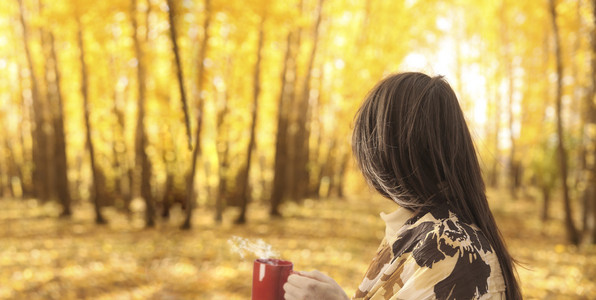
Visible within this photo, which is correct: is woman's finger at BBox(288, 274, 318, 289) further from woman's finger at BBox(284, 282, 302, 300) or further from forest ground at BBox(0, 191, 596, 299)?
forest ground at BBox(0, 191, 596, 299)

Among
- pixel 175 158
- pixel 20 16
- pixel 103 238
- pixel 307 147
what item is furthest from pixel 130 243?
pixel 307 147

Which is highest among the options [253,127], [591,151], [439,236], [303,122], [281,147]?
[439,236]

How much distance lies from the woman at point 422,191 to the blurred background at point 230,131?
16 centimetres

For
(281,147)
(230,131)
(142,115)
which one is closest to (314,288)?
(142,115)

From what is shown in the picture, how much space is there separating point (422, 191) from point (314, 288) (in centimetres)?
27

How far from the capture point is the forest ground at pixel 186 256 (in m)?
5.24

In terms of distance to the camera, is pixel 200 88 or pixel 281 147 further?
pixel 281 147

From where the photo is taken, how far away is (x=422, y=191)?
3.35 feet

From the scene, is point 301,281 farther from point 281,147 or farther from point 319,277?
point 281,147

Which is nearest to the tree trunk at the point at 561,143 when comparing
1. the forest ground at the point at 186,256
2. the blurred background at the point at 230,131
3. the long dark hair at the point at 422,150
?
the blurred background at the point at 230,131

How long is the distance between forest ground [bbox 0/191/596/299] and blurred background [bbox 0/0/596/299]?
34 mm

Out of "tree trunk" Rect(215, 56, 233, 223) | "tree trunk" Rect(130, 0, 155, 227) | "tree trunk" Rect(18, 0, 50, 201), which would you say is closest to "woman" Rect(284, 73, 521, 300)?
"tree trunk" Rect(130, 0, 155, 227)

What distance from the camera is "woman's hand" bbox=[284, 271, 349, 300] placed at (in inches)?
39.1

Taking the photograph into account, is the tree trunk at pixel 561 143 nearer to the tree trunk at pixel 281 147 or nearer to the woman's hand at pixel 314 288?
the tree trunk at pixel 281 147
